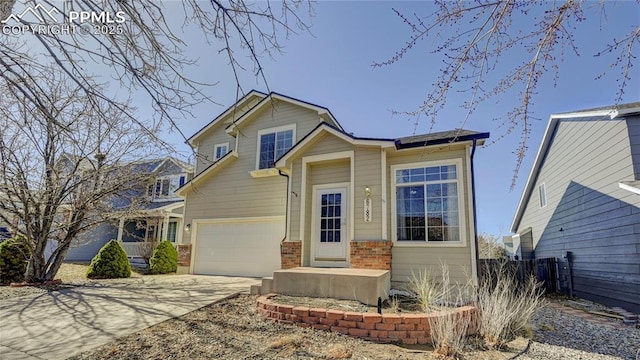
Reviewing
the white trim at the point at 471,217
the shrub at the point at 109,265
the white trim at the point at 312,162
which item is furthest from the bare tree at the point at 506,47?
the shrub at the point at 109,265

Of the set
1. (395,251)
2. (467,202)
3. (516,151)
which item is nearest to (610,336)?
(467,202)

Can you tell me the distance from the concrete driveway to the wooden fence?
7898 millimetres

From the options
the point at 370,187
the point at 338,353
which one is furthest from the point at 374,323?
A: the point at 370,187

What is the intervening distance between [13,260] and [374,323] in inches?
433

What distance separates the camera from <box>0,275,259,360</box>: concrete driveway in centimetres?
452

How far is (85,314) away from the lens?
589 cm

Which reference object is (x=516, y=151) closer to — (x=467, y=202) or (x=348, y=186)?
(x=467, y=202)

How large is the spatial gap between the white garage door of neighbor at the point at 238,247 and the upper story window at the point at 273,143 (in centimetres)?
226

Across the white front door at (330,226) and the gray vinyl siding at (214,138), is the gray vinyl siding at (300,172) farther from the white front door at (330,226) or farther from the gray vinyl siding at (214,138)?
the gray vinyl siding at (214,138)

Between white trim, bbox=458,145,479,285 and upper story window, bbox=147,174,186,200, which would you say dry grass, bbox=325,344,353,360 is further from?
upper story window, bbox=147,174,186,200

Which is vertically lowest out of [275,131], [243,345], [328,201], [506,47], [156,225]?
[243,345]

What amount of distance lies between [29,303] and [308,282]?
578cm

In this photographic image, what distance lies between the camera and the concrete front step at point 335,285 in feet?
20.7

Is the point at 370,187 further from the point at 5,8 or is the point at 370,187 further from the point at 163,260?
the point at 163,260
